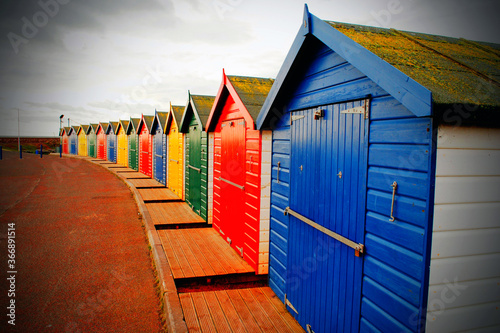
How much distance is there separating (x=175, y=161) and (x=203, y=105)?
15.7 ft

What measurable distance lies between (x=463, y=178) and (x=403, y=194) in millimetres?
438

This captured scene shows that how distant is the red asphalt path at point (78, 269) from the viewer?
→ 4.43 meters

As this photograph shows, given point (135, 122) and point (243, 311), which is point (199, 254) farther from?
point (135, 122)

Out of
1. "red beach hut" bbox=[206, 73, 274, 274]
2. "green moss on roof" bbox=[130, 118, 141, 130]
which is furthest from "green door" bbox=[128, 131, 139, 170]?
"red beach hut" bbox=[206, 73, 274, 274]

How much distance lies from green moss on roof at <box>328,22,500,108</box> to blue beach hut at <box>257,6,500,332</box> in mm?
16

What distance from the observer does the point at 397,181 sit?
2596 mm

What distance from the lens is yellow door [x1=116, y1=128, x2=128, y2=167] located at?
90.7 feet

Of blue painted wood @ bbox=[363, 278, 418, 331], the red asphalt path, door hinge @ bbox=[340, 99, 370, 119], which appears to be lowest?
the red asphalt path

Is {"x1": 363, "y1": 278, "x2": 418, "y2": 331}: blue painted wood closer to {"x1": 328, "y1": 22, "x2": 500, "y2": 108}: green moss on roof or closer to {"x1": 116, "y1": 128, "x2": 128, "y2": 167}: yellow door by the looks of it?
{"x1": 328, "y1": 22, "x2": 500, "y2": 108}: green moss on roof

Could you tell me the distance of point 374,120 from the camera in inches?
115

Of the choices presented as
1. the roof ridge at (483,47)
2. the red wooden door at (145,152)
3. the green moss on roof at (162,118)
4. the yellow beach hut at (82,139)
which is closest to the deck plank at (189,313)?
the roof ridge at (483,47)

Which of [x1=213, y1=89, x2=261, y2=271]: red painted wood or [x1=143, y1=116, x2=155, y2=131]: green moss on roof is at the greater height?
[x1=143, y1=116, x2=155, y2=131]: green moss on roof

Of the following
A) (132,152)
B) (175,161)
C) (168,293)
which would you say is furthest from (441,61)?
(132,152)

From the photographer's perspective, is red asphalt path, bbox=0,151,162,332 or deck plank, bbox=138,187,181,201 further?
deck plank, bbox=138,187,181,201
